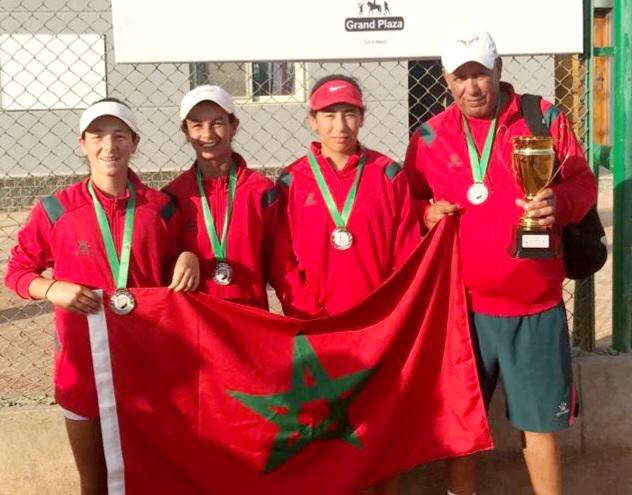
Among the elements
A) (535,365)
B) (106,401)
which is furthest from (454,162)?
(106,401)

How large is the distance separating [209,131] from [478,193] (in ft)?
3.66

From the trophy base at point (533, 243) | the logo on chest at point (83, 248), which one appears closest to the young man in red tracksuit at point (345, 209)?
the trophy base at point (533, 243)

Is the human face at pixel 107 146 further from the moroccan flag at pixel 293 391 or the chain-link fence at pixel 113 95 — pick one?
the chain-link fence at pixel 113 95

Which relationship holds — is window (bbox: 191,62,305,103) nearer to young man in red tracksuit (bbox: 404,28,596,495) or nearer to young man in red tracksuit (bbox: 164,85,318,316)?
young man in red tracksuit (bbox: 164,85,318,316)

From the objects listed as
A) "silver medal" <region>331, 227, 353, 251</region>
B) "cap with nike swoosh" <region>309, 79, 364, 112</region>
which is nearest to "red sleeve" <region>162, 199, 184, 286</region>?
"silver medal" <region>331, 227, 353, 251</region>

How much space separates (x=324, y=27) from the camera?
455 centimetres

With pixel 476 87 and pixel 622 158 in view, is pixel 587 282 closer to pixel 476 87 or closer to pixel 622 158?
pixel 622 158

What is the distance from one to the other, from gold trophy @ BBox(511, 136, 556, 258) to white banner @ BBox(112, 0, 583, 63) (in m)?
1.27

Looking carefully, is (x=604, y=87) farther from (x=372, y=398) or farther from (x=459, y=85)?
(x=372, y=398)

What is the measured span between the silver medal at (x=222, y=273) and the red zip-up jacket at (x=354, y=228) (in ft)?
0.99

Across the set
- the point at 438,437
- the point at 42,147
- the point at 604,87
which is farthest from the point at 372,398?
the point at 42,147

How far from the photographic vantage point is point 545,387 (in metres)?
3.79

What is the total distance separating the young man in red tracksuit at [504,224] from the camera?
12.1ft

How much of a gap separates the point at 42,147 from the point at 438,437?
10231mm
